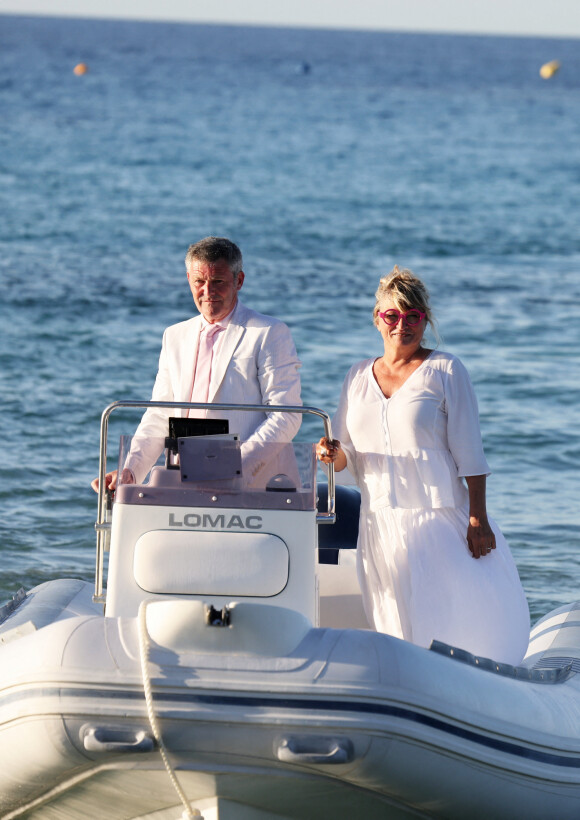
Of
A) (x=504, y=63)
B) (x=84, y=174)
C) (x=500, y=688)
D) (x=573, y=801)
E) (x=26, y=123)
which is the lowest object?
(x=573, y=801)

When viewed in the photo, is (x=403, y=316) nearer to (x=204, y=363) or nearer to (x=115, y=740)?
(x=204, y=363)

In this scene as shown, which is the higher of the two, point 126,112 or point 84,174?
point 126,112

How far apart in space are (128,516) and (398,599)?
849 millimetres

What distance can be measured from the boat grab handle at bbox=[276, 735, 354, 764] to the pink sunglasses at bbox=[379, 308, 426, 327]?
124 cm

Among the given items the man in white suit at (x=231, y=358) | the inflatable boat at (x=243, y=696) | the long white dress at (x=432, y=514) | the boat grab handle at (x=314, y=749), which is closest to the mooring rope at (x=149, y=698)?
the inflatable boat at (x=243, y=696)

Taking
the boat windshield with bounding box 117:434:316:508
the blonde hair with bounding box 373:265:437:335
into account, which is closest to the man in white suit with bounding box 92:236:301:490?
the boat windshield with bounding box 117:434:316:508

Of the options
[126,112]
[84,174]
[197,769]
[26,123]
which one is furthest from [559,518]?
[126,112]

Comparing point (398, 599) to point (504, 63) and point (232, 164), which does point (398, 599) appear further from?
point (504, 63)

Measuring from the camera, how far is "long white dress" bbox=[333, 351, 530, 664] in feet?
12.3

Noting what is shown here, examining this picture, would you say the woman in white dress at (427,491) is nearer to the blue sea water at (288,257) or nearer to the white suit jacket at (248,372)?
the white suit jacket at (248,372)

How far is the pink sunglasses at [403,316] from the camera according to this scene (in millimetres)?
3744

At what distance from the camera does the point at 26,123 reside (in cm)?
3108

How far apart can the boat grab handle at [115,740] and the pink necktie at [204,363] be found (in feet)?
3.82

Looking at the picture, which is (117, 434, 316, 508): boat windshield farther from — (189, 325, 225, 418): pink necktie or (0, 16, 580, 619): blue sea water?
(0, 16, 580, 619): blue sea water
